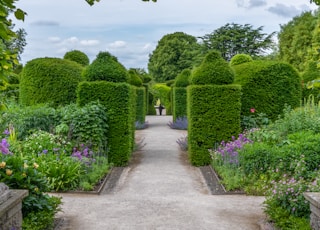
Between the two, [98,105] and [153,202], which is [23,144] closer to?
[98,105]

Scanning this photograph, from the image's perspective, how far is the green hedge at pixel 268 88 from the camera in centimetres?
1030

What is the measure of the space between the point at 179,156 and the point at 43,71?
4.69 metres

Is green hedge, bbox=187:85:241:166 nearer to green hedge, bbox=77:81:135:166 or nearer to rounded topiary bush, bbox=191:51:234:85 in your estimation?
rounded topiary bush, bbox=191:51:234:85

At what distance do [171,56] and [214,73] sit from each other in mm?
31244

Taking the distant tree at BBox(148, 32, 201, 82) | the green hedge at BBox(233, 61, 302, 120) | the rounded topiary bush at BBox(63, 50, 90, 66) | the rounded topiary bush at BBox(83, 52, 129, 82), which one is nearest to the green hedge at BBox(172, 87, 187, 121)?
the rounded topiary bush at BBox(63, 50, 90, 66)

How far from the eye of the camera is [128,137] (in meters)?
9.30

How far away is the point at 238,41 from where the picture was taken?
104 ft

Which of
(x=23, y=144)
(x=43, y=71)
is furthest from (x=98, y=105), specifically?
(x=43, y=71)

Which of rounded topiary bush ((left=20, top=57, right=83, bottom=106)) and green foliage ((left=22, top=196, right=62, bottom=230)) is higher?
rounded topiary bush ((left=20, top=57, right=83, bottom=106))

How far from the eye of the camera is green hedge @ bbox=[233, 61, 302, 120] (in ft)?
33.8

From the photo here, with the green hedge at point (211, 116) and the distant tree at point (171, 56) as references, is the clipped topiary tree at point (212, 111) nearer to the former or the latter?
the green hedge at point (211, 116)

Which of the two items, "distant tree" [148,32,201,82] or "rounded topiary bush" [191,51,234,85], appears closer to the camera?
"rounded topiary bush" [191,51,234,85]

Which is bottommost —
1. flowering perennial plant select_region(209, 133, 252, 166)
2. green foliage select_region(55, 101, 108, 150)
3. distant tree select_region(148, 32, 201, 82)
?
flowering perennial plant select_region(209, 133, 252, 166)

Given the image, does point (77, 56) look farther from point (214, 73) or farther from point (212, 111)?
point (212, 111)
